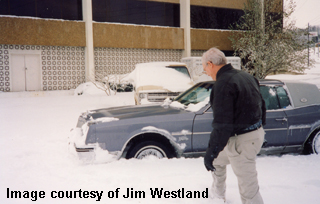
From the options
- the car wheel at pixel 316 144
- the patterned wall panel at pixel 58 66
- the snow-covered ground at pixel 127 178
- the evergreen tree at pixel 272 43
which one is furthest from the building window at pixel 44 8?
the car wheel at pixel 316 144

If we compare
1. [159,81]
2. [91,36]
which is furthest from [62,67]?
[159,81]

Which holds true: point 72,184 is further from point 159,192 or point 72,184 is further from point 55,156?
point 55,156

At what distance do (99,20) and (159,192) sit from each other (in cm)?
1824

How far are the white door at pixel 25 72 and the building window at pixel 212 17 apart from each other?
11750 mm

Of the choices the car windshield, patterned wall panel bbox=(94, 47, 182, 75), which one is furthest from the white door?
the car windshield

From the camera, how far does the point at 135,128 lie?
466 centimetres

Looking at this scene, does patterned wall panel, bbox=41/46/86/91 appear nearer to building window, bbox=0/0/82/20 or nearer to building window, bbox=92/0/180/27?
building window, bbox=0/0/82/20

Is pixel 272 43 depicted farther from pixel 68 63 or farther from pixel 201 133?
pixel 201 133

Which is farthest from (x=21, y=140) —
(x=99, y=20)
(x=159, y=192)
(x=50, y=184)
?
(x=99, y=20)

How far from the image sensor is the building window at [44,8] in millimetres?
17641

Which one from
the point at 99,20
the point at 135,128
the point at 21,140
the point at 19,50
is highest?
the point at 99,20

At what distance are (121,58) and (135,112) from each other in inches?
629

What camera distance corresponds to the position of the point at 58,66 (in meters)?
18.9

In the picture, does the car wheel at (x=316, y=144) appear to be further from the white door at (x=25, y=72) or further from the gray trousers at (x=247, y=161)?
the white door at (x=25, y=72)
